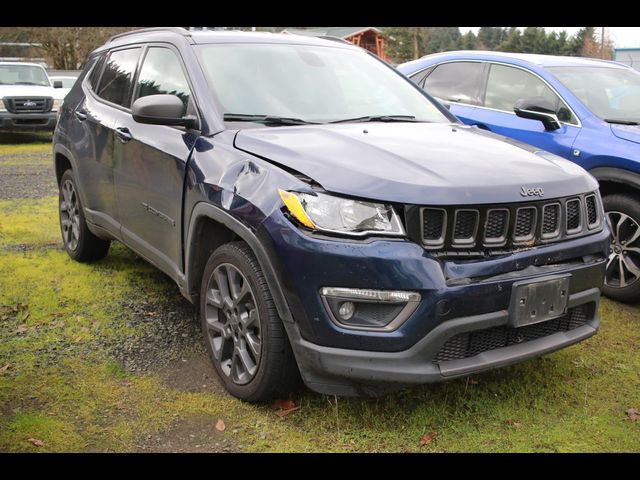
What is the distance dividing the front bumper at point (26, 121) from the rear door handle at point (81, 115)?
10.8m

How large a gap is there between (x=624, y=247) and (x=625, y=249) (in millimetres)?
16

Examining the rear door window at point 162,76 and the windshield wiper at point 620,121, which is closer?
the rear door window at point 162,76

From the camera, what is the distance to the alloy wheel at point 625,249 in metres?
4.65

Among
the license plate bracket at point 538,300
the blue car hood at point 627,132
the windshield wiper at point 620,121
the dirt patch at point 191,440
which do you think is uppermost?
the windshield wiper at point 620,121

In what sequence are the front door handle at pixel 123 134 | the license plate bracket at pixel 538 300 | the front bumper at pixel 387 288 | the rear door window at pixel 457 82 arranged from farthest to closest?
the rear door window at pixel 457 82
the front door handle at pixel 123 134
the license plate bracket at pixel 538 300
the front bumper at pixel 387 288

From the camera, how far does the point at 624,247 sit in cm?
470

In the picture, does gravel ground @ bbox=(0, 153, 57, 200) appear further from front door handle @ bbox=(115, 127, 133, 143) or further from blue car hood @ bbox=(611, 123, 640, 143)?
blue car hood @ bbox=(611, 123, 640, 143)

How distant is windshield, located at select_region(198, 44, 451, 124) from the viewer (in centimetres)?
371

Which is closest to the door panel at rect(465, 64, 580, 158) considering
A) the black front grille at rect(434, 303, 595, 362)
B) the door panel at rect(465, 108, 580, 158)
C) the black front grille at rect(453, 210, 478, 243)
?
the door panel at rect(465, 108, 580, 158)

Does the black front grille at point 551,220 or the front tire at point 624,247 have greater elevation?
the black front grille at point 551,220

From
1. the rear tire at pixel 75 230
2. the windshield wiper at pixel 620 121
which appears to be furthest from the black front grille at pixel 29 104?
the windshield wiper at pixel 620 121

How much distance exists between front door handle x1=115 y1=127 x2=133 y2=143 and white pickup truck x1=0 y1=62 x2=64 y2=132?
11.0 m

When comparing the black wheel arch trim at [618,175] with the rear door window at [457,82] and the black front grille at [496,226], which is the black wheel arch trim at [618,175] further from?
the black front grille at [496,226]

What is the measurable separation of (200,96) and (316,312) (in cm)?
158
